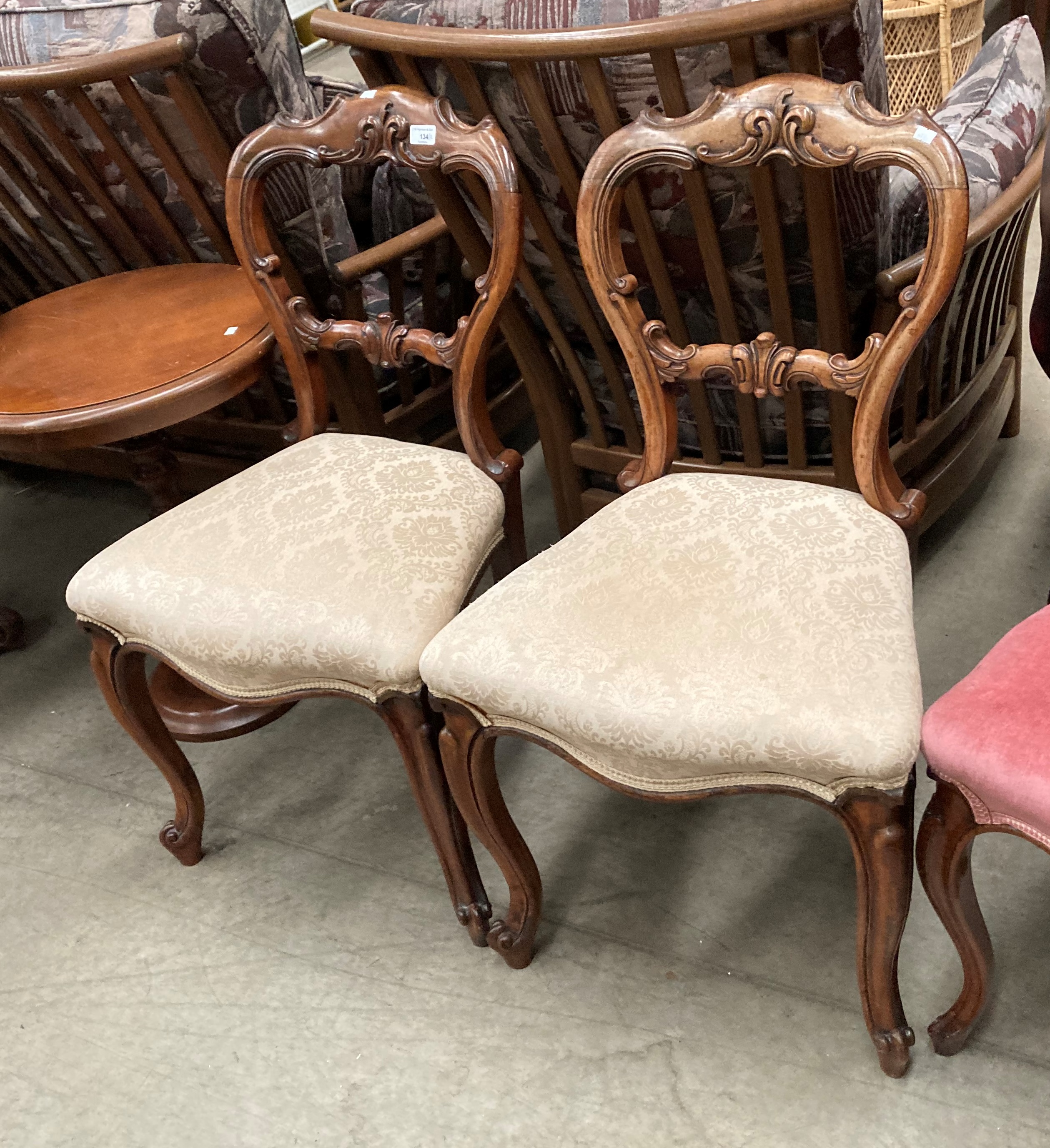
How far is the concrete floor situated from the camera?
1292 mm

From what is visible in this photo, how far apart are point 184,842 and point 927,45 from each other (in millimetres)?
2877

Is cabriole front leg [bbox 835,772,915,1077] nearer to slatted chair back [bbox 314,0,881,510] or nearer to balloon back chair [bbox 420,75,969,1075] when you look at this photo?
balloon back chair [bbox 420,75,969,1075]

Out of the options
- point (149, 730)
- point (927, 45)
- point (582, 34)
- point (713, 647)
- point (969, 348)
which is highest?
point (582, 34)

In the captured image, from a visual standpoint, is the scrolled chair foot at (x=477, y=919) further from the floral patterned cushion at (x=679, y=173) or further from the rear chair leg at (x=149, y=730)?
the floral patterned cushion at (x=679, y=173)

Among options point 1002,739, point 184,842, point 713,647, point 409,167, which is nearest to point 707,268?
point 409,167

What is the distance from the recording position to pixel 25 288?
2240 millimetres

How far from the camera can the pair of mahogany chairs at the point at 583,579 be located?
1134 mm

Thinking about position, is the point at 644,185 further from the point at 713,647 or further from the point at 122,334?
the point at 122,334

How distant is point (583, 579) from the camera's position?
1290 millimetres

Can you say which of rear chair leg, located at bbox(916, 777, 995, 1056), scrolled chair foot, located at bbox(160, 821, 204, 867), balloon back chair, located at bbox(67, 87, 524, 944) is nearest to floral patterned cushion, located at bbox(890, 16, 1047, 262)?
balloon back chair, located at bbox(67, 87, 524, 944)

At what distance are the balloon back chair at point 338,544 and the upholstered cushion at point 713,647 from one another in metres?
0.12

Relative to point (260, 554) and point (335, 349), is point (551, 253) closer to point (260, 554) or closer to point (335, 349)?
point (335, 349)

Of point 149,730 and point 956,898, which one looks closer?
point 956,898

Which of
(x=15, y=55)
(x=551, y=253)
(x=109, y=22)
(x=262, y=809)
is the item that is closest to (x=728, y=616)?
(x=551, y=253)
